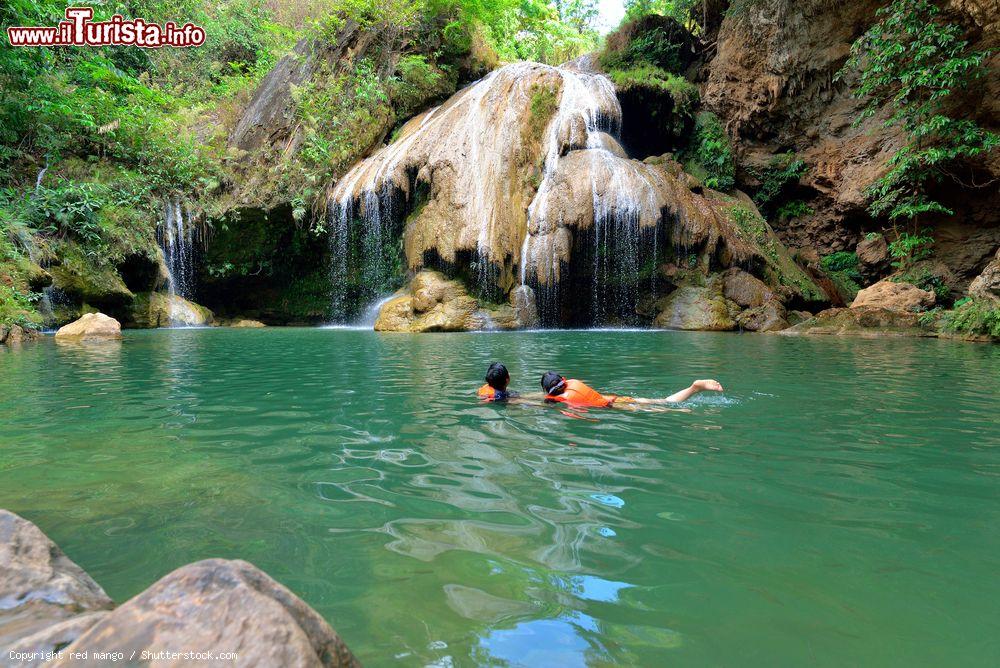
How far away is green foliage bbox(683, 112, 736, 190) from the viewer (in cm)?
2011

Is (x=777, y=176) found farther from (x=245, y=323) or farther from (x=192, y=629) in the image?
(x=192, y=629)

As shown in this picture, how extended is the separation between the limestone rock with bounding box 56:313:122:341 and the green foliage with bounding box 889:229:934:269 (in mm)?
20680

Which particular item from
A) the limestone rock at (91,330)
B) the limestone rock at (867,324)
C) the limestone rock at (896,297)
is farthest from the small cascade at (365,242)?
the limestone rock at (896,297)

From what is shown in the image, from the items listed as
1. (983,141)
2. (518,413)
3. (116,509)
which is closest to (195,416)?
(116,509)

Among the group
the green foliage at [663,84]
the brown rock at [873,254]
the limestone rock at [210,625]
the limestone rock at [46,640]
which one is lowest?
the limestone rock at [46,640]

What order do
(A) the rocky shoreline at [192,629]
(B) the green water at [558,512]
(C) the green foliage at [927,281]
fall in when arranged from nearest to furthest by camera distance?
(A) the rocky shoreline at [192,629]
(B) the green water at [558,512]
(C) the green foliage at [927,281]

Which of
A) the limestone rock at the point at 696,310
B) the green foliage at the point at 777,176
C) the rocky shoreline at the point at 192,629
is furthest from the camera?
the green foliage at the point at 777,176

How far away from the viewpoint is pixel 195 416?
462 centimetres

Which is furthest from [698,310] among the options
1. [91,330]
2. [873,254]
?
[91,330]

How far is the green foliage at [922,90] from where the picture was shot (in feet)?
A: 44.7

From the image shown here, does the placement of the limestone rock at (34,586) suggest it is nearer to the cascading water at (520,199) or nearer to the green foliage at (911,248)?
the cascading water at (520,199)

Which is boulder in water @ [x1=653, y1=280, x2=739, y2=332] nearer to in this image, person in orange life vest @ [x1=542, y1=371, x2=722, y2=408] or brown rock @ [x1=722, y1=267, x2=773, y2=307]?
brown rock @ [x1=722, y1=267, x2=773, y2=307]

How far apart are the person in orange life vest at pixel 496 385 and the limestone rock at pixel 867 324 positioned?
35.3 ft

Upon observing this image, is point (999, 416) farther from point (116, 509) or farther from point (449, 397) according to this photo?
point (116, 509)
